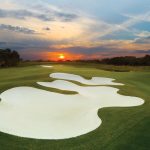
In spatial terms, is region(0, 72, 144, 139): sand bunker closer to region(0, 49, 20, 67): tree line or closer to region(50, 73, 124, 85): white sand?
region(50, 73, 124, 85): white sand

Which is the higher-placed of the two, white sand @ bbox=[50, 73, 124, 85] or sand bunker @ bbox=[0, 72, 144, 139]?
white sand @ bbox=[50, 73, 124, 85]

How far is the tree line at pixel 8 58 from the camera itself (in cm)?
7556

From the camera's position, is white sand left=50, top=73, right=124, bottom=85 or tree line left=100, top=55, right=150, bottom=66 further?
tree line left=100, top=55, right=150, bottom=66

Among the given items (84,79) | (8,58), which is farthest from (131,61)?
(84,79)

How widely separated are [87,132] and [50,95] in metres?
6.93

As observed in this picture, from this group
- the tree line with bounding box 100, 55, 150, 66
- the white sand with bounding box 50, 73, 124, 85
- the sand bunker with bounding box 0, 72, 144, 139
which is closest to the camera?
the sand bunker with bounding box 0, 72, 144, 139

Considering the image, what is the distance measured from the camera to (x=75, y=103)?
19.4 metres

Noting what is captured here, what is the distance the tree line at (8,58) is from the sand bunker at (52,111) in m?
53.1

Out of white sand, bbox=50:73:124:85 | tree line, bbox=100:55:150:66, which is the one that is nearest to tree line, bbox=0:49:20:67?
tree line, bbox=100:55:150:66

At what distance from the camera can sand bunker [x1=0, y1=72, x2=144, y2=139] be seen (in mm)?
13562

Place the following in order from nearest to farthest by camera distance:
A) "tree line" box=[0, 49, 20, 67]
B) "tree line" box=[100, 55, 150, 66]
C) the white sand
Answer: the white sand
"tree line" box=[0, 49, 20, 67]
"tree line" box=[100, 55, 150, 66]

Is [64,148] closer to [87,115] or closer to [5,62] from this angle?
[87,115]

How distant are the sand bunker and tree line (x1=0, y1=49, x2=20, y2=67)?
5306 centimetres

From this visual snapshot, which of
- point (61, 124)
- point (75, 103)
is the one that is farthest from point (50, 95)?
point (61, 124)
